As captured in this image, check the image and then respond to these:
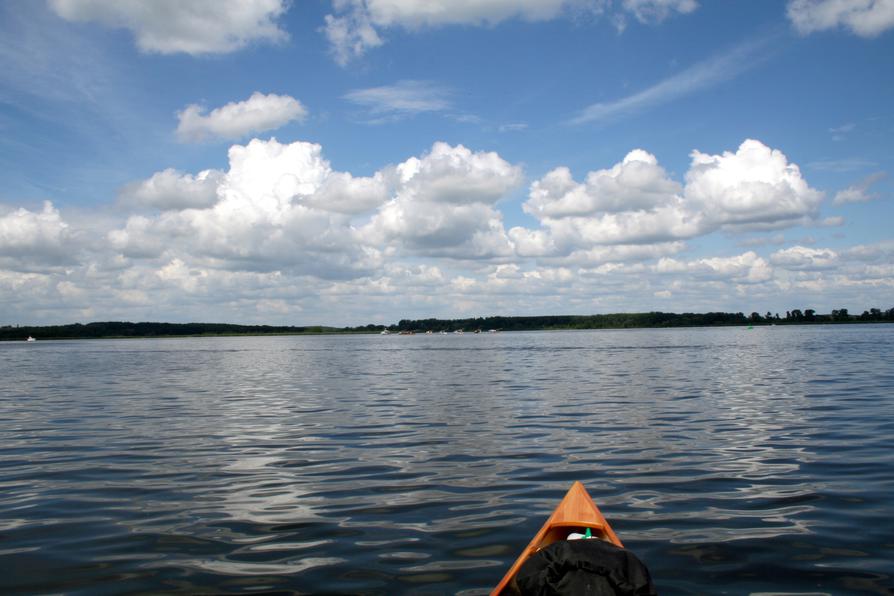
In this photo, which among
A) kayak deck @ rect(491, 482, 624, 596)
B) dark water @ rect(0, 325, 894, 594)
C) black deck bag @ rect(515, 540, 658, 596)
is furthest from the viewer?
kayak deck @ rect(491, 482, 624, 596)

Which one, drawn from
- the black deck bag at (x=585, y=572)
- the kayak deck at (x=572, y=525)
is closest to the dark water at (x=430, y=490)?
the kayak deck at (x=572, y=525)

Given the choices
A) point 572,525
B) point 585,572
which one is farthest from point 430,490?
point 585,572

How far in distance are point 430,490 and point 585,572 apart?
24.9 ft

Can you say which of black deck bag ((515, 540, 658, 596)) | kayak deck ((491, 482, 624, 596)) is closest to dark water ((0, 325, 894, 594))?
kayak deck ((491, 482, 624, 596))

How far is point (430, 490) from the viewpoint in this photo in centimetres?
1534

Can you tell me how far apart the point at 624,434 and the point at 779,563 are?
12.0m

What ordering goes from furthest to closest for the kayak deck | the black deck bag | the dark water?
the kayak deck → the dark water → the black deck bag

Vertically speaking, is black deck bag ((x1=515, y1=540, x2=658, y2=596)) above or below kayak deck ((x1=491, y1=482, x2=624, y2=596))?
above

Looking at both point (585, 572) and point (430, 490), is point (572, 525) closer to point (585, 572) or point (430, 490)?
point (585, 572)

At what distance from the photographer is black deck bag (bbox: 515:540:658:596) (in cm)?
793

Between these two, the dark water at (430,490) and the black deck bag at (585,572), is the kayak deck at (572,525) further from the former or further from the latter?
the black deck bag at (585,572)

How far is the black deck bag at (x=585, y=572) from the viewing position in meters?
7.93

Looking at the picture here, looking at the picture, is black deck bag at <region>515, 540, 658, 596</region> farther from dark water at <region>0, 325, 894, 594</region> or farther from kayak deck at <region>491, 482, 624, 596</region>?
kayak deck at <region>491, 482, 624, 596</region>

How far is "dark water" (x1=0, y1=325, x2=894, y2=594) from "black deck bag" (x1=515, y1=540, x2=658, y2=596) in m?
1.44
